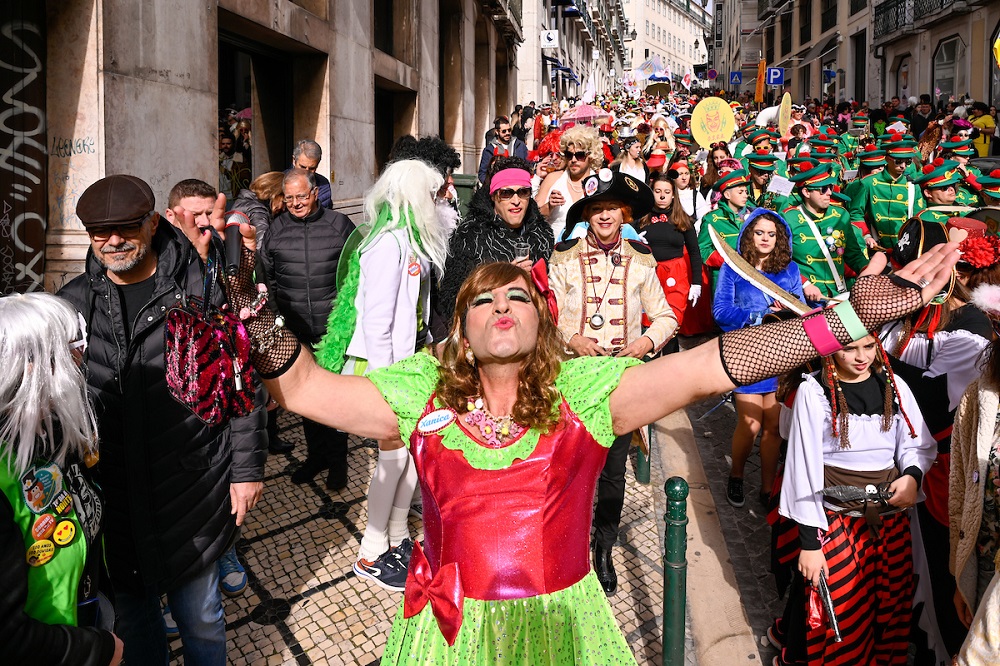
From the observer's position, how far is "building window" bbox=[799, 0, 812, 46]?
39.7 metres

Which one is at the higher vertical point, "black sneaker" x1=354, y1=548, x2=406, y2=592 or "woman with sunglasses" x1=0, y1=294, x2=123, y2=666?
"woman with sunglasses" x1=0, y1=294, x2=123, y2=666

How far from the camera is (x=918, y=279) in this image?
6.17 feet

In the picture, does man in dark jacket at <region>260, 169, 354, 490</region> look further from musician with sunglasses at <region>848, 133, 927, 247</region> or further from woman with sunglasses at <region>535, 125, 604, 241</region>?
musician with sunglasses at <region>848, 133, 927, 247</region>

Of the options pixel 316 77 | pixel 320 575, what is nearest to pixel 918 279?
pixel 320 575

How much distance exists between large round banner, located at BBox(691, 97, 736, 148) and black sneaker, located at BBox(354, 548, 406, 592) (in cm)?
927

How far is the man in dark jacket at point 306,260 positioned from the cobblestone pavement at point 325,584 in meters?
0.43

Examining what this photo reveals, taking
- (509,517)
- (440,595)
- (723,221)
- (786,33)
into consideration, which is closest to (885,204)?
(723,221)

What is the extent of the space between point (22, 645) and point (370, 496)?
2.39m

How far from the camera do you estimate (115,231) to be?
2502mm

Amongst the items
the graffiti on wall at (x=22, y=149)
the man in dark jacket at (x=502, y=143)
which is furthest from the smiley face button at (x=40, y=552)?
the man in dark jacket at (x=502, y=143)

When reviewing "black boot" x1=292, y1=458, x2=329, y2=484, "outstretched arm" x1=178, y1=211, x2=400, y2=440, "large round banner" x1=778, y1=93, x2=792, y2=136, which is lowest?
"black boot" x1=292, y1=458, x2=329, y2=484

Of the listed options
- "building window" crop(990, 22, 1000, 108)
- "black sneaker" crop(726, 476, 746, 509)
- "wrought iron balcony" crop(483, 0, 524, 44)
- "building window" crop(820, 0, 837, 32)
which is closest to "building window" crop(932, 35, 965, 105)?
"building window" crop(990, 22, 1000, 108)

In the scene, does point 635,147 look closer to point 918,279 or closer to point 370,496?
point 370,496

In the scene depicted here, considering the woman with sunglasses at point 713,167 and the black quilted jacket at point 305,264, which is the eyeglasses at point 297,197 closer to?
the black quilted jacket at point 305,264
